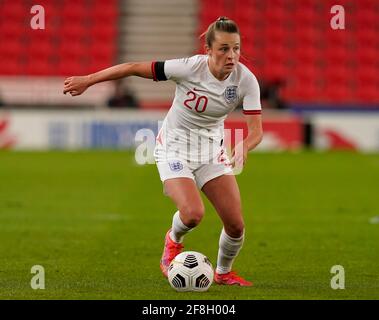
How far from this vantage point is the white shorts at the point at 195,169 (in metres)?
8.54

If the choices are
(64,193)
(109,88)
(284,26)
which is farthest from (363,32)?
(64,193)

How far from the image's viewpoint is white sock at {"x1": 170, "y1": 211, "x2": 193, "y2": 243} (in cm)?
867

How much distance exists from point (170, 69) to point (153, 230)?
4.59 metres

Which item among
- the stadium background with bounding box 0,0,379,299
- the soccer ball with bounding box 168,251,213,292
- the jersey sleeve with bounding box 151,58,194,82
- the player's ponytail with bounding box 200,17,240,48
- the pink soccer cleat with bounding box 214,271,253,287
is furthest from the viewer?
the stadium background with bounding box 0,0,379,299

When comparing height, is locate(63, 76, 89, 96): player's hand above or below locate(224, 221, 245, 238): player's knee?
above

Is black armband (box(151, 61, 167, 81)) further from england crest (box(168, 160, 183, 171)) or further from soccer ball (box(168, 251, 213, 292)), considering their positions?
soccer ball (box(168, 251, 213, 292))

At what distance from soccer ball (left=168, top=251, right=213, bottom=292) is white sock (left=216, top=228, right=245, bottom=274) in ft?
1.17

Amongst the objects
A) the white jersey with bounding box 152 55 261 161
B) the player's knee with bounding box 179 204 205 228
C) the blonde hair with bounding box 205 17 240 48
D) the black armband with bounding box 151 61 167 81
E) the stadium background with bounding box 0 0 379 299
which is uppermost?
the blonde hair with bounding box 205 17 240 48

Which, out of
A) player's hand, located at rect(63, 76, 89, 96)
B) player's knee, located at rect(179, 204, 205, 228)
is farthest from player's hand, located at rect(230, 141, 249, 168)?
player's hand, located at rect(63, 76, 89, 96)

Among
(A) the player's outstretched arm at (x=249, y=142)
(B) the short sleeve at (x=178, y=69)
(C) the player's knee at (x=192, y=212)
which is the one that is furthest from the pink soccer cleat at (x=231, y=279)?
(B) the short sleeve at (x=178, y=69)

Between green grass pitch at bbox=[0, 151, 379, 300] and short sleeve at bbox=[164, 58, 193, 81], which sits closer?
short sleeve at bbox=[164, 58, 193, 81]

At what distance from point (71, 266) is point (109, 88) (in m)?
18.4

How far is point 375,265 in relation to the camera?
9.81 meters

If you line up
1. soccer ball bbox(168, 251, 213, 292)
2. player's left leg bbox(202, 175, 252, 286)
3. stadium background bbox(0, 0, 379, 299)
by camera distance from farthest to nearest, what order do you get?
stadium background bbox(0, 0, 379, 299) < player's left leg bbox(202, 175, 252, 286) < soccer ball bbox(168, 251, 213, 292)
